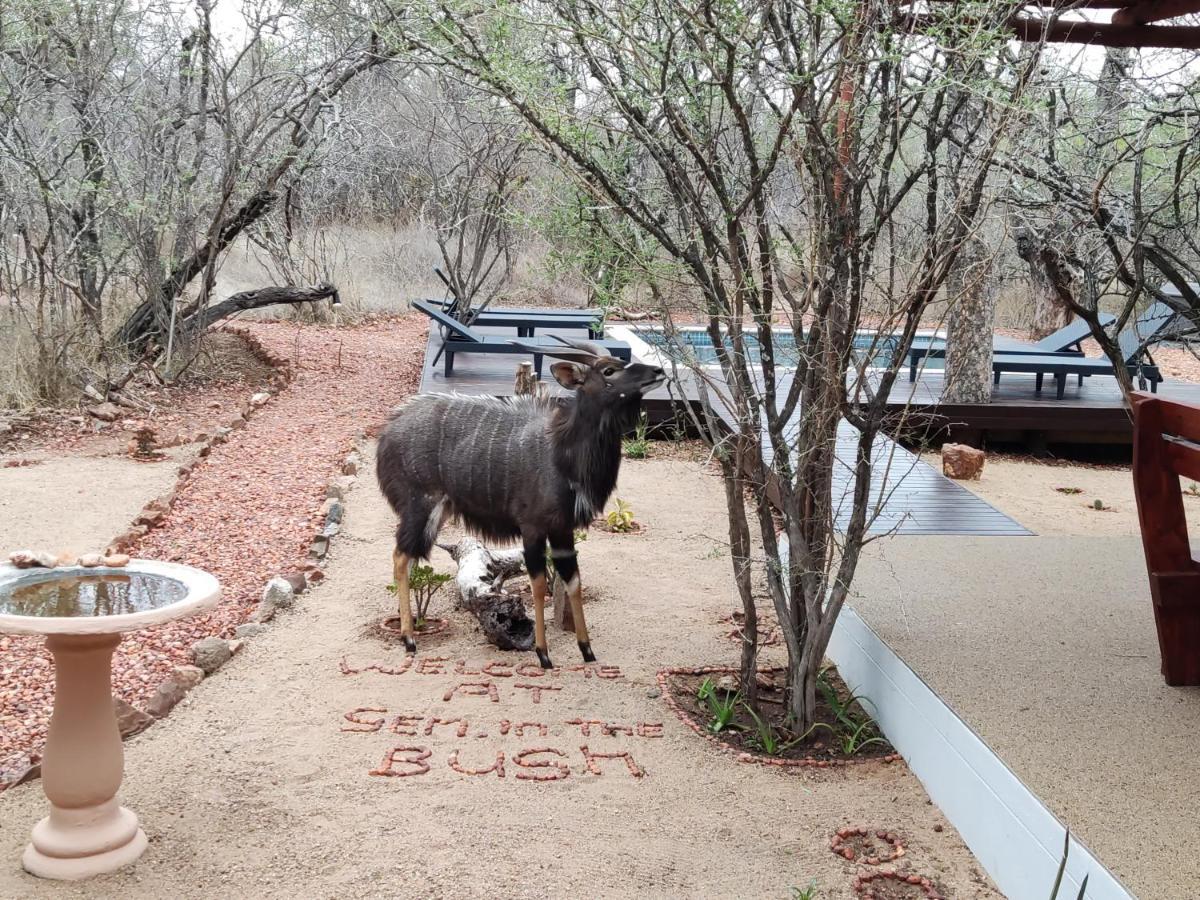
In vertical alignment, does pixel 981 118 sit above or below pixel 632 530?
above

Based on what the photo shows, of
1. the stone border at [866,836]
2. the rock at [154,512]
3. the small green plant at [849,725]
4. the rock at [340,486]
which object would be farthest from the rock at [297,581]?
the stone border at [866,836]

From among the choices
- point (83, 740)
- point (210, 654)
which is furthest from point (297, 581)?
point (83, 740)

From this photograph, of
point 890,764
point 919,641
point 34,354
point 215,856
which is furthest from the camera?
point 34,354

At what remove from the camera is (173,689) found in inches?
177

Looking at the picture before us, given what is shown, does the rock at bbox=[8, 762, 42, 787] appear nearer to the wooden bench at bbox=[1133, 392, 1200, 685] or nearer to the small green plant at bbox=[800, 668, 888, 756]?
the small green plant at bbox=[800, 668, 888, 756]

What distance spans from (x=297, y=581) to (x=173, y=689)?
1.45 meters

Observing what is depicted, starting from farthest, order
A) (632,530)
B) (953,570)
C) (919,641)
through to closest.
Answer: (632,530)
(953,570)
(919,641)

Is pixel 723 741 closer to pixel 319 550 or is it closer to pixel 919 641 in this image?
pixel 919 641

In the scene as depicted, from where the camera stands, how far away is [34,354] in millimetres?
9930

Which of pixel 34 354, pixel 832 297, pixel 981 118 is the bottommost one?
pixel 34 354

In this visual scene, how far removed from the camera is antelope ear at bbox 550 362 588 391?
4961 mm

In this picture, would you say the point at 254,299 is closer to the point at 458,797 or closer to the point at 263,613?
the point at 263,613

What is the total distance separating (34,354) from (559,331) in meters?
6.76

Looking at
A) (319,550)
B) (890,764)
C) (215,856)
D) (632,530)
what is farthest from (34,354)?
(890,764)
